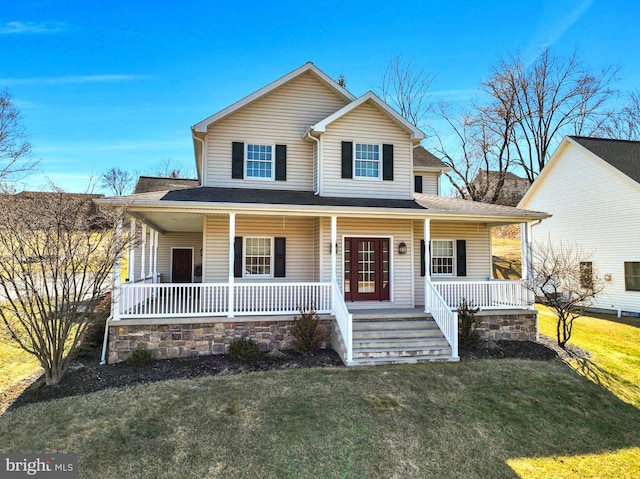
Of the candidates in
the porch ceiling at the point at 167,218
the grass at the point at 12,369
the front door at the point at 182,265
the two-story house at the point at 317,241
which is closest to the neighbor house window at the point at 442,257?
the two-story house at the point at 317,241

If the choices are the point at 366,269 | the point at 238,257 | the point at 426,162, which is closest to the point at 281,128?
the point at 238,257

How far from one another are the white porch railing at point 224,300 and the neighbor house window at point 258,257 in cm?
94

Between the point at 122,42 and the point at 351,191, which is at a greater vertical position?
the point at 122,42

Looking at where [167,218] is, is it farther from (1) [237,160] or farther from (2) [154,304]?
(2) [154,304]

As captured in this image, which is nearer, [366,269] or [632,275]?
[366,269]

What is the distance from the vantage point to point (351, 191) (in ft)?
38.2

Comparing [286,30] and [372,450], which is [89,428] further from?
[286,30]

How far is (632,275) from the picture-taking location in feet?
49.4

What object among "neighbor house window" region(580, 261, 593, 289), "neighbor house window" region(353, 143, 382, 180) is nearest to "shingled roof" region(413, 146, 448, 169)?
"neighbor house window" region(353, 143, 382, 180)

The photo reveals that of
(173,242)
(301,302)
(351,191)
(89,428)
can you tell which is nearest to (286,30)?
(351,191)

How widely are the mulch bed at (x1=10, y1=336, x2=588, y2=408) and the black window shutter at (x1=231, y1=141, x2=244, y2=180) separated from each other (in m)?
5.72

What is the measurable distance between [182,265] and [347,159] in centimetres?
930

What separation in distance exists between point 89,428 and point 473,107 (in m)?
30.3

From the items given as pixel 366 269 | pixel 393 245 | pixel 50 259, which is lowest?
pixel 366 269
